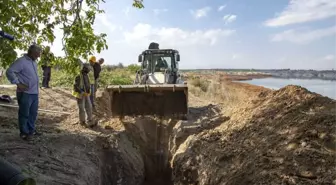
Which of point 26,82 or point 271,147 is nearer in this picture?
point 271,147

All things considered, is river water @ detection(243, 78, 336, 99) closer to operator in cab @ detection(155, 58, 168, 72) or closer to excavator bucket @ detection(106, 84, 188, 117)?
operator in cab @ detection(155, 58, 168, 72)

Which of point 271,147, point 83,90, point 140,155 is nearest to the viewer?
point 271,147

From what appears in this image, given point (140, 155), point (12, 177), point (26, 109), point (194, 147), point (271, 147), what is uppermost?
point (26, 109)

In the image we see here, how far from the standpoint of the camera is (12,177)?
400 cm

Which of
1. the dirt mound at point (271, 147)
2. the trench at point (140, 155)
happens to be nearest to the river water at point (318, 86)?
the trench at point (140, 155)

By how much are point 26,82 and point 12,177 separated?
2.79m

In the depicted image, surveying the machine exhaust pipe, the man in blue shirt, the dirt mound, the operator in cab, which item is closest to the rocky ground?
the dirt mound

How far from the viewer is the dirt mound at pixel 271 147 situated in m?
5.41

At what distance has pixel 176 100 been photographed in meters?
9.98

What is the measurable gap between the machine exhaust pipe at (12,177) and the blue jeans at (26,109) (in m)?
2.51

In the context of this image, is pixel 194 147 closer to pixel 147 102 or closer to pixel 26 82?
pixel 147 102

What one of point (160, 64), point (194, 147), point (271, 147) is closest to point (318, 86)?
point (160, 64)

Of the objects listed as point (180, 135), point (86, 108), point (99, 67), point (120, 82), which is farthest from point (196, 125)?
point (120, 82)

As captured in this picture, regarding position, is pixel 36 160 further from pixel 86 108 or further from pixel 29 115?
pixel 86 108
